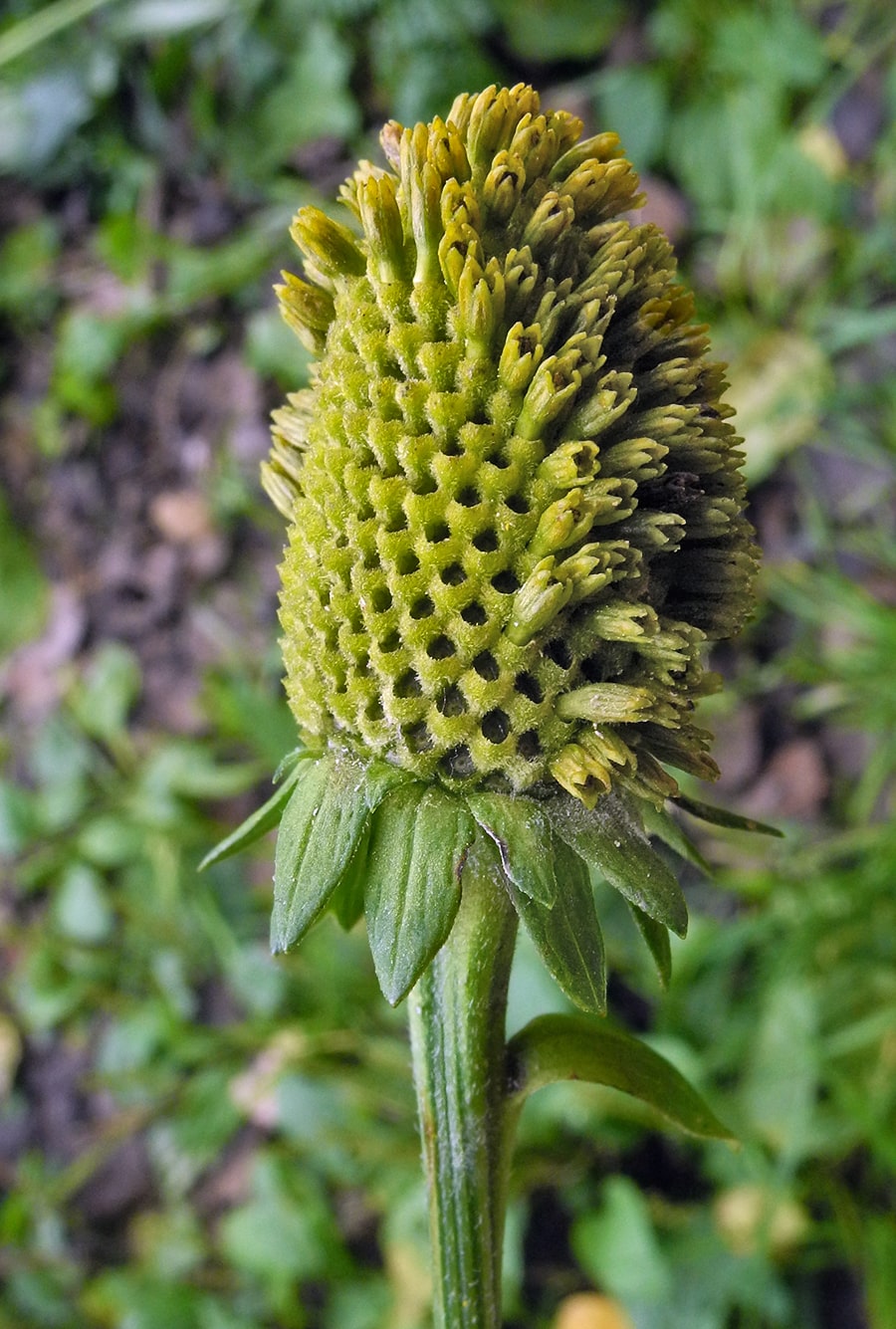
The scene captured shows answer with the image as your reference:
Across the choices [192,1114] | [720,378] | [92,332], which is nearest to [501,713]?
[720,378]

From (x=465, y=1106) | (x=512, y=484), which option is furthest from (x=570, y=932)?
(x=512, y=484)

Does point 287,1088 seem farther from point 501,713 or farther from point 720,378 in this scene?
point 720,378

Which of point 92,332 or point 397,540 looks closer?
point 397,540

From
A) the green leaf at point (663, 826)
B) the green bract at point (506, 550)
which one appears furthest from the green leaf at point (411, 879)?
the green leaf at point (663, 826)

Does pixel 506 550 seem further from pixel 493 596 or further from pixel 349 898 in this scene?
pixel 349 898

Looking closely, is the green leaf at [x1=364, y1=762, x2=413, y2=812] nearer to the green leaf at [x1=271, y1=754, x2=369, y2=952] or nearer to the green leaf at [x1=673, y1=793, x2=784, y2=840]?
the green leaf at [x1=271, y1=754, x2=369, y2=952]

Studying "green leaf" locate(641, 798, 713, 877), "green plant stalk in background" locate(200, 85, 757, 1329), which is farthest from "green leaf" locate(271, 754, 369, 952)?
"green leaf" locate(641, 798, 713, 877)

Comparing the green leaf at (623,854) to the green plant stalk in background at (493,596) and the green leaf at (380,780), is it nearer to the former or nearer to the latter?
the green plant stalk in background at (493,596)
